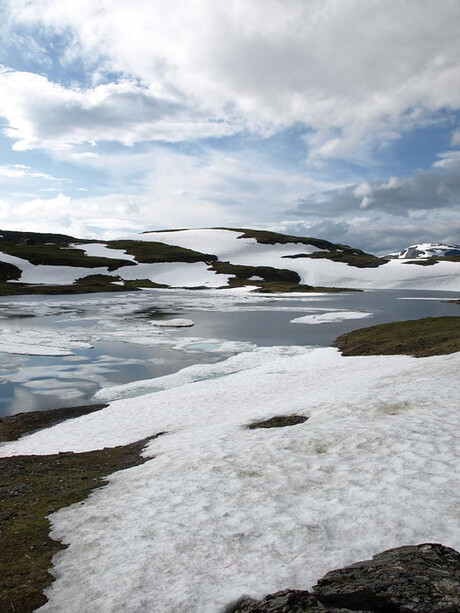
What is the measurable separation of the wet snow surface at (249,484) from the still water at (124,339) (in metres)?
1.37

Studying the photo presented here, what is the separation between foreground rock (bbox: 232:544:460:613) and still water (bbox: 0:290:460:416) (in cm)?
2016

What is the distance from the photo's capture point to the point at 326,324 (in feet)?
183

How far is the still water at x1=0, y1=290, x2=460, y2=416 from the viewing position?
2758cm

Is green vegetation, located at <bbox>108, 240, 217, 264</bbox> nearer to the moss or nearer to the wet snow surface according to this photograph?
the wet snow surface

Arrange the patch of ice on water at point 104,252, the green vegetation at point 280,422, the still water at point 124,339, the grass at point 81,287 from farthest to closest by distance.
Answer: the patch of ice on water at point 104,252, the grass at point 81,287, the still water at point 124,339, the green vegetation at point 280,422

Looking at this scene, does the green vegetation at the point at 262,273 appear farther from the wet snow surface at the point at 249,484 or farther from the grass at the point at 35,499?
the grass at the point at 35,499

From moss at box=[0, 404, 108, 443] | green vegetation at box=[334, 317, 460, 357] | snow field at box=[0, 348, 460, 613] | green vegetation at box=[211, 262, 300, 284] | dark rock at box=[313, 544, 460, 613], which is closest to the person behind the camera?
dark rock at box=[313, 544, 460, 613]

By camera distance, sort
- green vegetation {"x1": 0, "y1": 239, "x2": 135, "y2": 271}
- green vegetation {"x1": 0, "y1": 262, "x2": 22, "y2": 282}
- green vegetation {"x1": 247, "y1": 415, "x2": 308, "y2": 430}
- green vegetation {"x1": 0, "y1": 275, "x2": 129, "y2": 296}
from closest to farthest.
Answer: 1. green vegetation {"x1": 247, "y1": 415, "x2": 308, "y2": 430}
2. green vegetation {"x1": 0, "y1": 275, "x2": 129, "y2": 296}
3. green vegetation {"x1": 0, "y1": 262, "x2": 22, "y2": 282}
4. green vegetation {"x1": 0, "y1": 239, "x2": 135, "y2": 271}

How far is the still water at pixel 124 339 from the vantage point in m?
27.6

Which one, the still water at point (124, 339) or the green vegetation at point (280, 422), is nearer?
the green vegetation at point (280, 422)

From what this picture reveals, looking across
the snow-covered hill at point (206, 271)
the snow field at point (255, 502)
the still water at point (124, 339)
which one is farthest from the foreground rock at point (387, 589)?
the snow-covered hill at point (206, 271)

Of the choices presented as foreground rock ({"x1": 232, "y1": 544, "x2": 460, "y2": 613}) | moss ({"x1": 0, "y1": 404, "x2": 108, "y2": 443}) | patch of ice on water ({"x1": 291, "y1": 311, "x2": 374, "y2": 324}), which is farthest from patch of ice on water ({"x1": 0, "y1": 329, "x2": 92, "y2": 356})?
foreground rock ({"x1": 232, "y1": 544, "x2": 460, "y2": 613})

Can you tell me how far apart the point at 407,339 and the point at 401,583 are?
34.0 metres

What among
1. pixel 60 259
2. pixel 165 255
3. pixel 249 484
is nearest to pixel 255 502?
pixel 249 484
